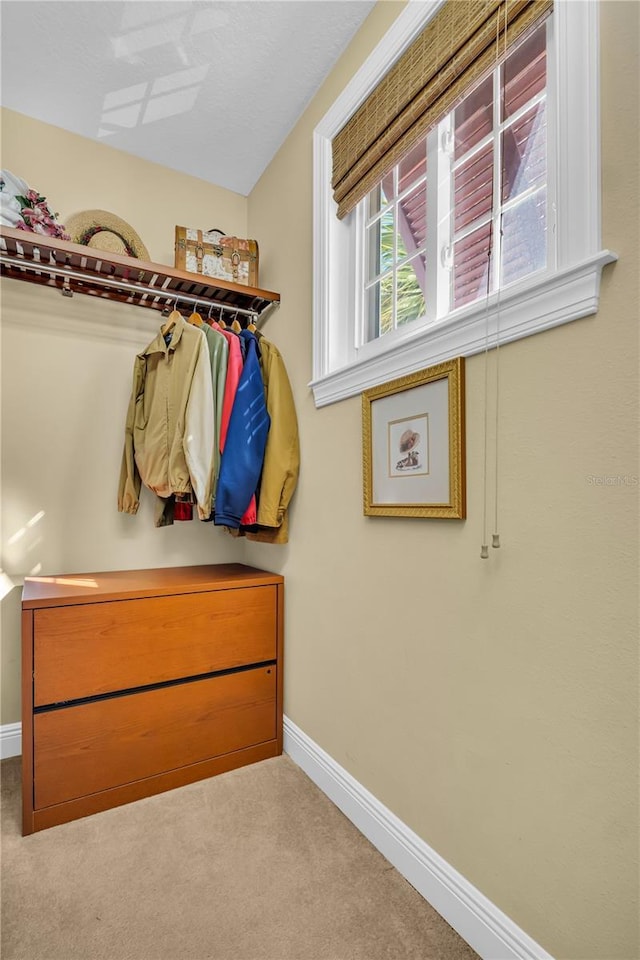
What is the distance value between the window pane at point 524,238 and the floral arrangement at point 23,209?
64.5 inches

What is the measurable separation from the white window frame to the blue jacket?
0.32 m

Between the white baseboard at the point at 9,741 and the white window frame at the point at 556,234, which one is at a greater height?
the white window frame at the point at 556,234

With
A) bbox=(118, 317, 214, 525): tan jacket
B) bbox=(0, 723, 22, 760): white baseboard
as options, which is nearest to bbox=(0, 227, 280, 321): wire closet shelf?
bbox=(118, 317, 214, 525): tan jacket

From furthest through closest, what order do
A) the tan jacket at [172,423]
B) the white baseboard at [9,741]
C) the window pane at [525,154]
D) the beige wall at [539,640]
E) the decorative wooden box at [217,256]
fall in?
the decorative wooden box at [217,256] < the white baseboard at [9,741] < the tan jacket at [172,423] < the window pane at [525,154] < the beige wall at [539,640]

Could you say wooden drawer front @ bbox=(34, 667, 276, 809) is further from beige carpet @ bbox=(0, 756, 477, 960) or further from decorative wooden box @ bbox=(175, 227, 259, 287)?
decorative wooden box @ bbox=(175, 227, 259, 287)

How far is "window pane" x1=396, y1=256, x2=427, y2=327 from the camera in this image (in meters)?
1.52

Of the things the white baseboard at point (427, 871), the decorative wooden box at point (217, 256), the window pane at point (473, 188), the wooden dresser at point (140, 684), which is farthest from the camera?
the decorative wooden box at point (217, 256)

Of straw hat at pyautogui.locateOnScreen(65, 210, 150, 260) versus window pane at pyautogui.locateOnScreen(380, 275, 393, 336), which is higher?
straw hat at pyautogui.locateOnScreen(65, 210, 150, 260)

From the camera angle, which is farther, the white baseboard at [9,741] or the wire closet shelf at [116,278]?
the white baseboard at [9,741]

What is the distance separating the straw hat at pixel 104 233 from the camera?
81.6 inches

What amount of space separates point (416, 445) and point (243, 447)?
0.73 m

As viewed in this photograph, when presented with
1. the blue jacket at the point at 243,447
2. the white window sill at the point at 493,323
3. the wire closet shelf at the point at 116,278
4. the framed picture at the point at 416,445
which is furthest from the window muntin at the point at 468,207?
the wire closet shelf at the point at 116,278

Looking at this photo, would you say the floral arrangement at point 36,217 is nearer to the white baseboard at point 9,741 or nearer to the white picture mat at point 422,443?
the white picture mat at point 422,443

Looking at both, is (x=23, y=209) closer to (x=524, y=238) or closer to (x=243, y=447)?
(x=243, y=447)
